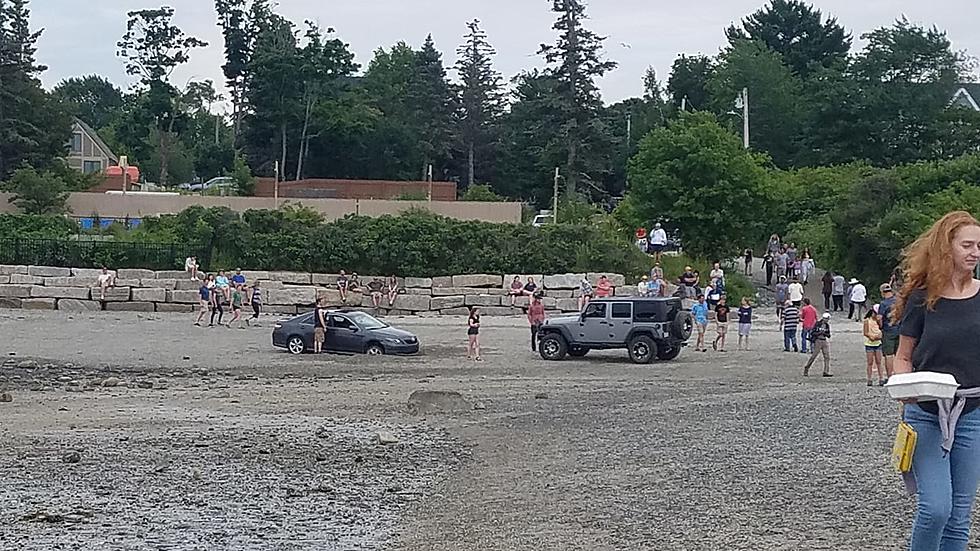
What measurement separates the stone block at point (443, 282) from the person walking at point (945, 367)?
127 ft

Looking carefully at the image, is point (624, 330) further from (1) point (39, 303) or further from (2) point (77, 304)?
(1) point (39, 303)

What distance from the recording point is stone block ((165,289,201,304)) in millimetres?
44375

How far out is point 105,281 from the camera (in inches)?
1758

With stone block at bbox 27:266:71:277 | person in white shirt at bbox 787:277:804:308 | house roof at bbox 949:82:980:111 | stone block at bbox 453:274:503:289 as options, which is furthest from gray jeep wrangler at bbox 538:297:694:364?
house roof at bbox 949:82:980:111

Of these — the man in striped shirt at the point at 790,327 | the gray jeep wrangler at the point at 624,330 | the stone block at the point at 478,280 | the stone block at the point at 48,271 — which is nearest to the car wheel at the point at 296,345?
the gray jeep wrangler at the point at 624,330

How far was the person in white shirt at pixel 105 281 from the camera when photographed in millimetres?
44688

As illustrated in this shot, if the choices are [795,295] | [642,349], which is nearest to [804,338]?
[795,295]

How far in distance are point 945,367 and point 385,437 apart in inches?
430

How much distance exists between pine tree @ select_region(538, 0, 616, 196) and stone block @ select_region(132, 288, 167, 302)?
3154cm

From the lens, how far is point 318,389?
2344 centimetres

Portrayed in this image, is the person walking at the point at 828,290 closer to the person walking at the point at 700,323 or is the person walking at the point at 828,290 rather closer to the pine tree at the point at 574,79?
the person walking at the point at 700,323

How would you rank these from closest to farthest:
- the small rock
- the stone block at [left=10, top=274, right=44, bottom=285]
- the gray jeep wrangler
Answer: the small rock
the gray jeep wrangler
the stone block at [left=10, top=274, right=44, bottom=285]

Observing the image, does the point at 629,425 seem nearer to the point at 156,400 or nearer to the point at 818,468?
the point at 818,468

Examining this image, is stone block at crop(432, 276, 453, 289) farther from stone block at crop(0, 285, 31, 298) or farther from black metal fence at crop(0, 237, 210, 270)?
stone block at crop(0, 285, 31, 298)
